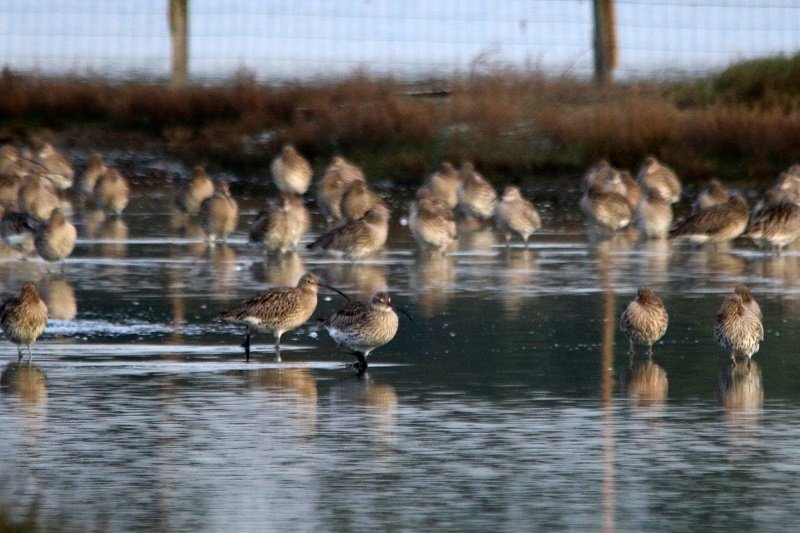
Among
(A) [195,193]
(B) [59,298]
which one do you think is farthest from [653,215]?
(B) [59,298]

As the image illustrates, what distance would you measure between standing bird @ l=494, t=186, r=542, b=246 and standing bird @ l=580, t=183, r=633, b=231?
1603 mm

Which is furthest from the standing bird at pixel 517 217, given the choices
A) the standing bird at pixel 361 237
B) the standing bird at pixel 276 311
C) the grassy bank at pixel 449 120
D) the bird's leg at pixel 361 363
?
the bird's leg at pixel 361 363

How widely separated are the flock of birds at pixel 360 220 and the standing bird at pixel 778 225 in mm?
15

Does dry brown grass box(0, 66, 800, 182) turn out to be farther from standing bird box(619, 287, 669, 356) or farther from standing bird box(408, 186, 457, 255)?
standing bird box(619, 287, 669, 356)

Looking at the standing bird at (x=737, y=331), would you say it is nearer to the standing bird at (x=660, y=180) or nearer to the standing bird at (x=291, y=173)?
the standing bird at (x=660, y=180)

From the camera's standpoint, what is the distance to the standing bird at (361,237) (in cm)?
2020

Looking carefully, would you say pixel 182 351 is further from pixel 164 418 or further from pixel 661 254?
pixel 661 254

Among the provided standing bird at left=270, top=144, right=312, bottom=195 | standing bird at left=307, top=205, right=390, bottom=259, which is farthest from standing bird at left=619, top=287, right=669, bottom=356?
standing bird at left=270, top=144, right=312, bottom=195

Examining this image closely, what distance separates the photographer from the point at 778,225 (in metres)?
20.7

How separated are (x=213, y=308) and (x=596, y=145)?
15.1 metres

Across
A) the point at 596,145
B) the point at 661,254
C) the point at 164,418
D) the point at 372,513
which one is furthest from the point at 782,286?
the point at 596,145

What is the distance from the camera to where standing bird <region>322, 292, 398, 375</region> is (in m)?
12.6

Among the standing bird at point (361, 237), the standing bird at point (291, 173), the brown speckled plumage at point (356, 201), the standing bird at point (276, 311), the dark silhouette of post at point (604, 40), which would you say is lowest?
the standing bird at point (276, 311)

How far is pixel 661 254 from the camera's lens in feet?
69.2
